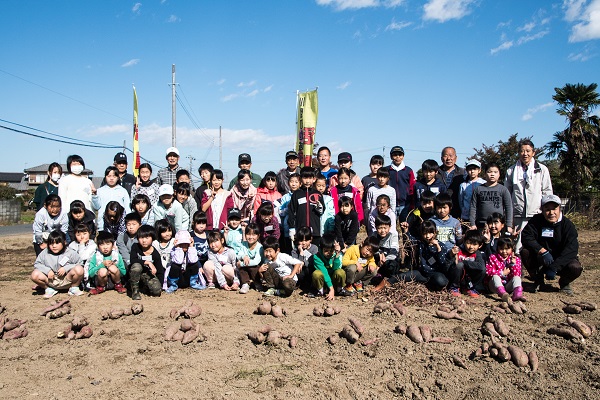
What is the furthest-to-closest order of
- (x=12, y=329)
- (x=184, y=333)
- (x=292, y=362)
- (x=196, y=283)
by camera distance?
(x=196, y=283) → (x=12, y=329) → (x=184, y=333) → (x=292, y=362)

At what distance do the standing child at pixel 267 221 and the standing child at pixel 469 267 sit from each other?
2.40m

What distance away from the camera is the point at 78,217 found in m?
6.29

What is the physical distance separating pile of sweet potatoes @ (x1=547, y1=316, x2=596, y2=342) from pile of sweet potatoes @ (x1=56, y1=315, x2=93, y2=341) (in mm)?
4483

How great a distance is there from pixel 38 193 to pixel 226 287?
363 cm

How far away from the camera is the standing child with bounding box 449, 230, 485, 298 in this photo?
18.4ft

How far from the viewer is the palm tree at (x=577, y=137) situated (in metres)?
21.0

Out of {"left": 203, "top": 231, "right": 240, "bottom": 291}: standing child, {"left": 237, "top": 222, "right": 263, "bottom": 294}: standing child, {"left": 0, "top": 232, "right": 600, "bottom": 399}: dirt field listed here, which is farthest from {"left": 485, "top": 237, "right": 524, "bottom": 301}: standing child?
{"left": 203, "top": 231, "right": 240, "bottom": 291}: standing child

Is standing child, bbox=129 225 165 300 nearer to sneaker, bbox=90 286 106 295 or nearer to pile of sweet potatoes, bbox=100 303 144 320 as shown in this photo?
sneaker, bbox=90 286 106 295

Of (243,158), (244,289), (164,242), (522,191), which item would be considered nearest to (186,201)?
(164,242)

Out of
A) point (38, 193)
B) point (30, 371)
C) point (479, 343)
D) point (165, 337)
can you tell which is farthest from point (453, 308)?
point (38, 193)

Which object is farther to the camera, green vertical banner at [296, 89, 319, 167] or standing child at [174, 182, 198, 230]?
green vertical banner at [296, 89, 319, 167]

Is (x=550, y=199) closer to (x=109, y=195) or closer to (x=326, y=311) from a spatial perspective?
(x=326, y=311)

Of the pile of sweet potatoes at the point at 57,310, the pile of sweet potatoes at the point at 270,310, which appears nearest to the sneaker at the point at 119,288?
the pile of sweet potatoes at the point at 57,310

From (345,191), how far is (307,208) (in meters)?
0.69
